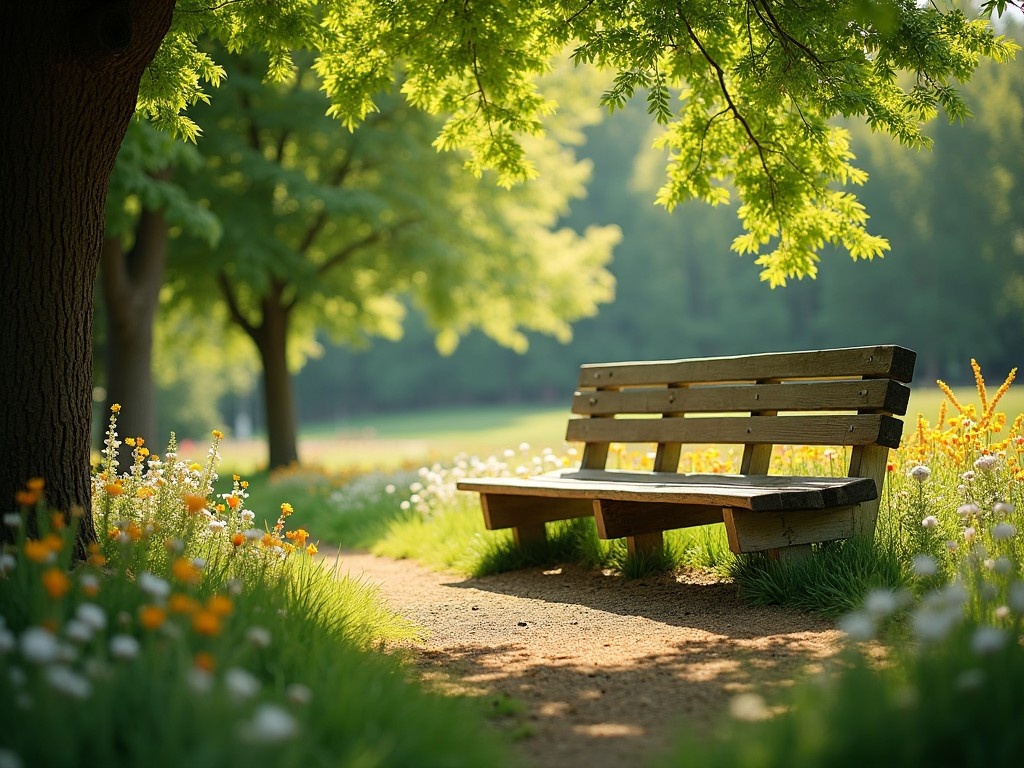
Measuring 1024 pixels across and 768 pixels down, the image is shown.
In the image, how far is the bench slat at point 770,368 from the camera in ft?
16.4

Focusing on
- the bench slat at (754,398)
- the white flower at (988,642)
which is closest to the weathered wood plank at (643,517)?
the bench slat at (754,398)

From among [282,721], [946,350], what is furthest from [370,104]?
[946,350]

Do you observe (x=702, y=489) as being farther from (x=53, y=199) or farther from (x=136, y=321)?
(x=136, y=321)

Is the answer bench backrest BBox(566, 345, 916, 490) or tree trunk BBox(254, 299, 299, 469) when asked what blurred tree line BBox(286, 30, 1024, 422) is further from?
bench backrest BBox(566, 345, 916, 490)

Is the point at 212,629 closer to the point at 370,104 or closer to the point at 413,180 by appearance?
the point at 370,104

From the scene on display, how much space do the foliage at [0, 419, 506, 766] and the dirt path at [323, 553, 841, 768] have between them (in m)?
0.36

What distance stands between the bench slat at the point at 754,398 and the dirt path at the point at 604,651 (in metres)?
1.06

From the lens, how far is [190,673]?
227 cm

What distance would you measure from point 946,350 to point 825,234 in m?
36.3

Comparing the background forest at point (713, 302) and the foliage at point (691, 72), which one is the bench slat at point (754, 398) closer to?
the foliage at point (691, 72)

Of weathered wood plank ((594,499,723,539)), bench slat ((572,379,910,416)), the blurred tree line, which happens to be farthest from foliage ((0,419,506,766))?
the blurred tree line

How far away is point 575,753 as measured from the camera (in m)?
2.96

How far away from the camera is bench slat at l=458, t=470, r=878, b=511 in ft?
15.0

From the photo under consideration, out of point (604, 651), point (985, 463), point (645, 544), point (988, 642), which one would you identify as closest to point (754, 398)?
point (645, 544)
